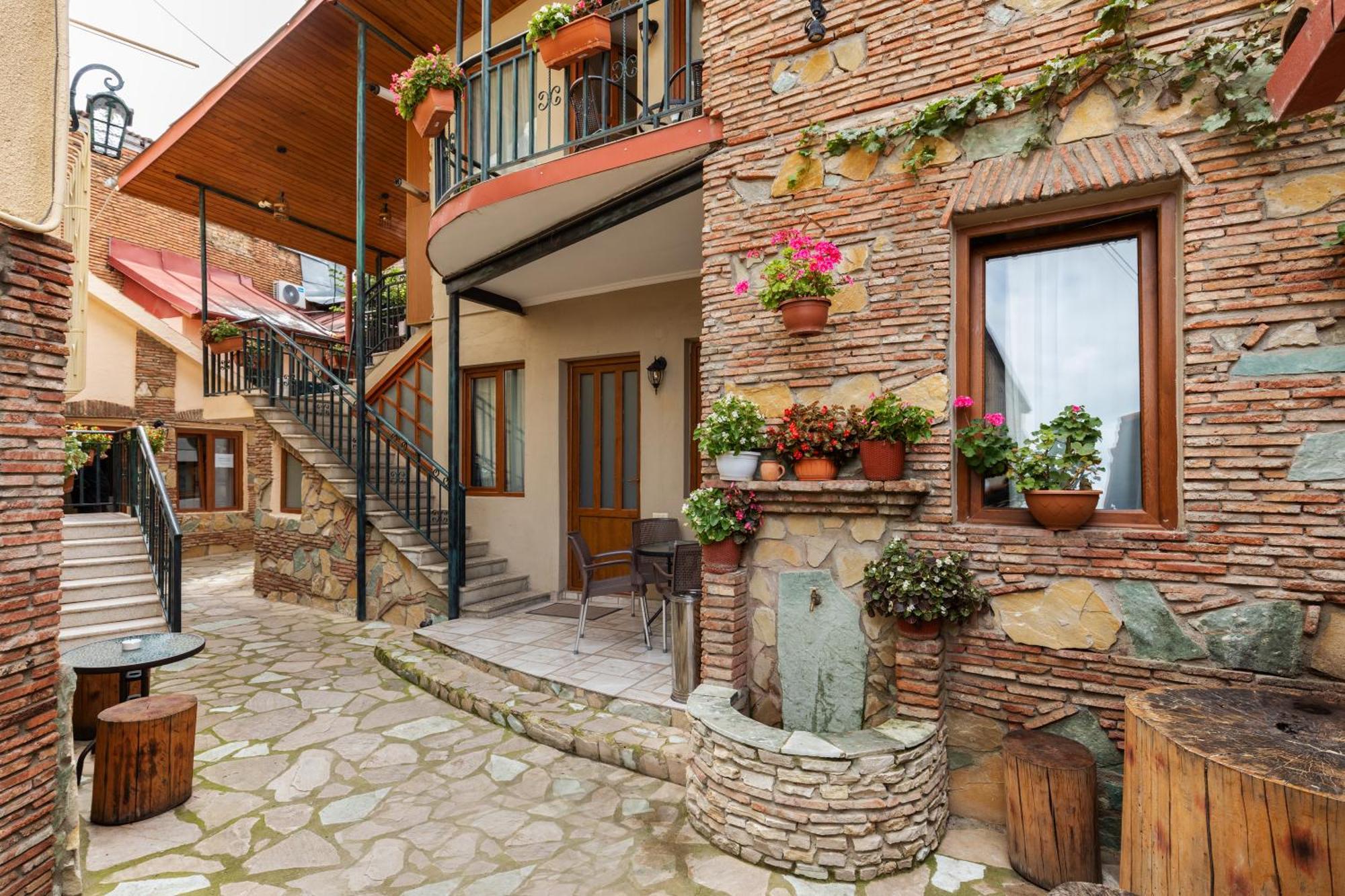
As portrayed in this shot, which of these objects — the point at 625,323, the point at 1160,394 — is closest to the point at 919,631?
the point at 1160,394

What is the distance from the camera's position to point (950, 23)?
3.08 metres

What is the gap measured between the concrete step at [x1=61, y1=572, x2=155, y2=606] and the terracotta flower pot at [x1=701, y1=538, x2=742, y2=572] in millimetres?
5477

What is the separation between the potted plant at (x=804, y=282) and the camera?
10.6 ft

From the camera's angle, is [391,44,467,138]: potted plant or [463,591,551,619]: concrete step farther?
[463,591,551,619]: concrete step

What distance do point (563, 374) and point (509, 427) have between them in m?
0.97

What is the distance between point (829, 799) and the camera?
2631mm

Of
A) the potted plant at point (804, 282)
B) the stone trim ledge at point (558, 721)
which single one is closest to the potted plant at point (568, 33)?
Answer: the potted plant at point (804, 282)

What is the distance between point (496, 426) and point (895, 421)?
5.30 m

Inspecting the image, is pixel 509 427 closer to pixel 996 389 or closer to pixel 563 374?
pixel 563 374

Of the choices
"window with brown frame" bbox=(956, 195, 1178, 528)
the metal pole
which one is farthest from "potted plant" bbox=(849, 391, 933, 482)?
the metal pole

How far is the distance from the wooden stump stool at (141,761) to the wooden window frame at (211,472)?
977 cm

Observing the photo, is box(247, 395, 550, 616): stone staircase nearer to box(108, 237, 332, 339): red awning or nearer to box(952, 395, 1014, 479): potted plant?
box(108, 237, 332, 339): red awning

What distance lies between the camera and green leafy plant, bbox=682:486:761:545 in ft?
11.3

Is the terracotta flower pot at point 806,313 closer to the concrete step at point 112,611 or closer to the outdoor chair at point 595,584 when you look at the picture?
the outdoor chair at point 595,584
